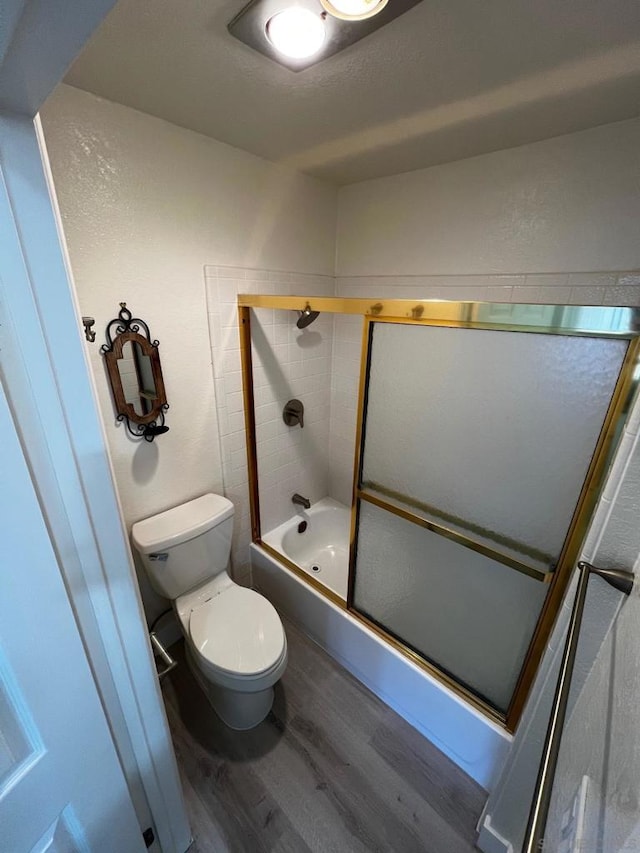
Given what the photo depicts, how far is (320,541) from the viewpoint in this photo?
7.74 feet

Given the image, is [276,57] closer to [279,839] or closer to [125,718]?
[125,718]

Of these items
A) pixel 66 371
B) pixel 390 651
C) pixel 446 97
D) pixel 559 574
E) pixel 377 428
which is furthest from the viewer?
pixel 390 651

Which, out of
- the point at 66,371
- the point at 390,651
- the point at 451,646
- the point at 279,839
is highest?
the point at 66,371

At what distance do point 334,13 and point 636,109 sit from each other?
106cm

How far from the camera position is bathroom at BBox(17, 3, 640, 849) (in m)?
1.13

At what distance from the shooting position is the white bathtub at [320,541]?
6.90 ft

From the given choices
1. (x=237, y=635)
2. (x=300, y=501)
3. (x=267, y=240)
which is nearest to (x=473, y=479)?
(x=237, y=635)

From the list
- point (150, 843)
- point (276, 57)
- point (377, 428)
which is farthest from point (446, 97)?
point (150, 843)

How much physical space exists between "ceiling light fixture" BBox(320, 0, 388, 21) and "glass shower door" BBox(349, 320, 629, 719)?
69 cm

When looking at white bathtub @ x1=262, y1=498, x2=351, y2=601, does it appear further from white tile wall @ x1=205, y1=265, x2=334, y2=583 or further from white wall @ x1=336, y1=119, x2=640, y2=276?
white wall @ x1=336, y1=119, x2=640, y2=276

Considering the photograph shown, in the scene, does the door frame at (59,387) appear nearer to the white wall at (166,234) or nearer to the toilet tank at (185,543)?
the toilet tank at (185,543)

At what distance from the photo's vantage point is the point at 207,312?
153cm

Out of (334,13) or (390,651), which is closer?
(334,13)

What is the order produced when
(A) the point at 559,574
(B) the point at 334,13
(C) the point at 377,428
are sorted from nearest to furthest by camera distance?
(B) the point at 334,13 → (A) the point at 559,574 → (C) the point at 377,428
